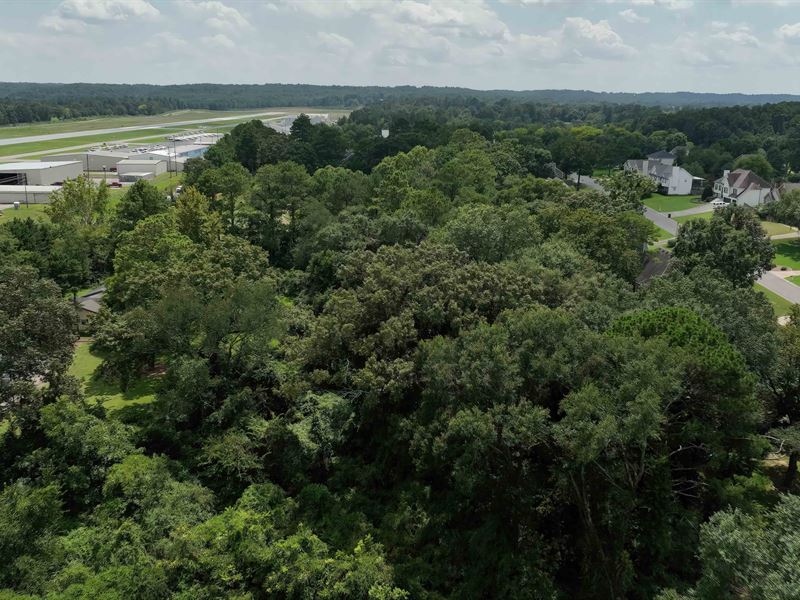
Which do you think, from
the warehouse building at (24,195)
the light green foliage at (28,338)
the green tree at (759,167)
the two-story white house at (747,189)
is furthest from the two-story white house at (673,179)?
the light green foliage at (28,338)

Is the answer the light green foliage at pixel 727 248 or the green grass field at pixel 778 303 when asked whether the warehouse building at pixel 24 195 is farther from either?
the green grass field at pixel 778 303

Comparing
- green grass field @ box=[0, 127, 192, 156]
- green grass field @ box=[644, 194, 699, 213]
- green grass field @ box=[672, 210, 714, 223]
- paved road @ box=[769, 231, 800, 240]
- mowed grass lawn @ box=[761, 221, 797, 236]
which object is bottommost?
paved road @ box=[769, 231, 800, 240]

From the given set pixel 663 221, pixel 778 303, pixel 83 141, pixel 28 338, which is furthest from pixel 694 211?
pixel 83 141

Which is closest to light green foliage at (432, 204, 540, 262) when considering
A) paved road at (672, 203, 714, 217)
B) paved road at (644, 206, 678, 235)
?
paved road at (644, 206, 678, 235)

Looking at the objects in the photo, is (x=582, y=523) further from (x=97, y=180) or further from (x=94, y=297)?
(x=97, y=180)

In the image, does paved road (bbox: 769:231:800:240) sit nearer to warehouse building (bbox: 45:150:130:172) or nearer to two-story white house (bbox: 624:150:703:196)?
two-story white house (bbox: 624:150:703:196)

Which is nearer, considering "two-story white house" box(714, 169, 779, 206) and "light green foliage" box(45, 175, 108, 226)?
"light green foliage" box(45, 175, 108, 226)
